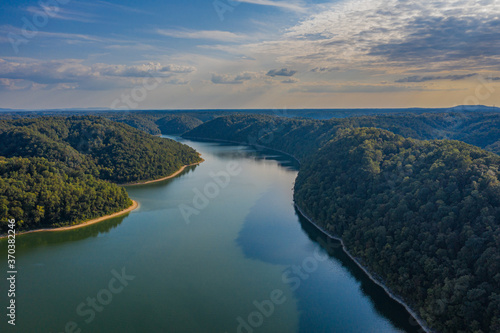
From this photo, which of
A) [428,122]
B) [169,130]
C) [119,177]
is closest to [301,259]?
[119,177]

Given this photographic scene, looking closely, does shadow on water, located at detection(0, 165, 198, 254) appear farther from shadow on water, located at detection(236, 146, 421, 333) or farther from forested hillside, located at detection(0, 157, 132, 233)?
shadow on water, located at detection(236, 146, 421, 333)

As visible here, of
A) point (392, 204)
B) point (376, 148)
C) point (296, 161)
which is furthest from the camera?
point (296, 161)

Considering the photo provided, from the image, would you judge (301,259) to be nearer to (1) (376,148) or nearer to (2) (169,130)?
(1) (376,148)

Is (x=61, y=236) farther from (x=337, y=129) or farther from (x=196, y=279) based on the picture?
(x=337, y=129)

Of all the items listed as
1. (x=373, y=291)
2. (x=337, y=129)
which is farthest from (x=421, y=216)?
(x=337, y=129)

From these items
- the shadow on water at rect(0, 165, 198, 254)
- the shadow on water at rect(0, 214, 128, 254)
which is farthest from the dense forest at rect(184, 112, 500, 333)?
the shadow on water at rect(0, 214, 128, 254)

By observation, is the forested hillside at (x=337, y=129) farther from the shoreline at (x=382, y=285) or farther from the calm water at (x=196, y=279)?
the calm water at (x=196, y=279)
